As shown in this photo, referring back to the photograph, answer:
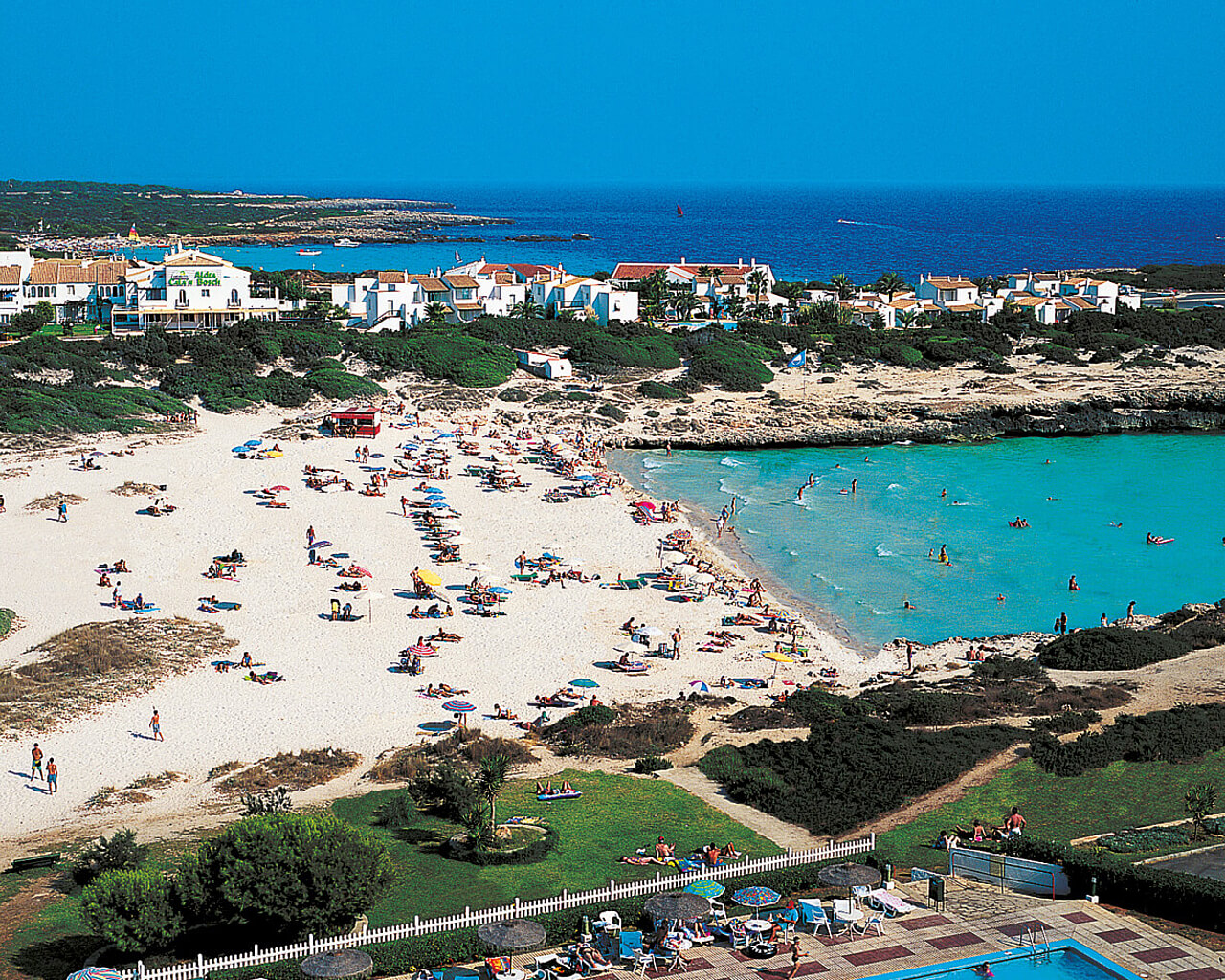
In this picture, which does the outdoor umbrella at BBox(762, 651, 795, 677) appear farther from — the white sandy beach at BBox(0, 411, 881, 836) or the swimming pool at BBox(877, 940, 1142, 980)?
the swimming pool at BBox(877, 940, 1142, 980)

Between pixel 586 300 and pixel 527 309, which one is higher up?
pixel 586 300

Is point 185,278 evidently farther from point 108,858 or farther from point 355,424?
point 108,858

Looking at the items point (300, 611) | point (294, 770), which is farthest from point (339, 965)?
point (300, 611)

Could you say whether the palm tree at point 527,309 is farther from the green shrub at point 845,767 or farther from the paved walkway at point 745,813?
the paved walkway at point 745,813

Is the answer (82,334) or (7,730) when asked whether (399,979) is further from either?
(82,334)

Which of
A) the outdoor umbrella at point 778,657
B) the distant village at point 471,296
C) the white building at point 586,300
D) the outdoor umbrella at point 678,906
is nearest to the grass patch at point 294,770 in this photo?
the outdoor umbrella at point 678,906

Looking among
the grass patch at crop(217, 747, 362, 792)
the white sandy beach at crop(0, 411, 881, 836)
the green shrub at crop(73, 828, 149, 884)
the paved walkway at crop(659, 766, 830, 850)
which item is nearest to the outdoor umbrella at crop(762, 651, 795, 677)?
the white sandy beach at crop(0, 411, 881, 836)
